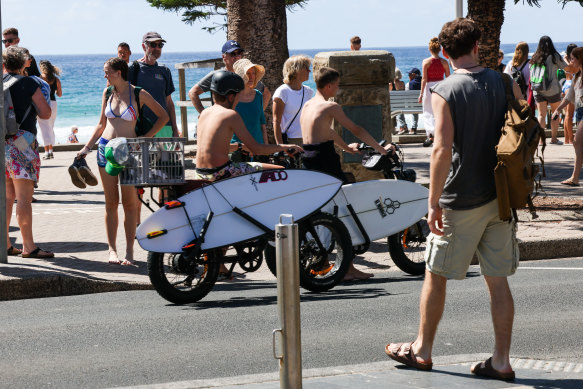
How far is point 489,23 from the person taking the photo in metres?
13.7

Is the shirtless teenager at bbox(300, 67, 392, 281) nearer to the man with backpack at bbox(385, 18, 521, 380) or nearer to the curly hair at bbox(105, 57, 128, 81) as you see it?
the curly hair at bbox(105, 57, 128, 81)

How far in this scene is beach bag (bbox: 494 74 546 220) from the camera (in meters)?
Answer: 5.53


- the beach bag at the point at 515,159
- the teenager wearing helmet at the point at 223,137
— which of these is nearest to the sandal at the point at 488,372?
the beach bag at the point at 515,159

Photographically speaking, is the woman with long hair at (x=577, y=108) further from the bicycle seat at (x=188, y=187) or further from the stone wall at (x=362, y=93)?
the bicycle seat at (x=188, y=187)

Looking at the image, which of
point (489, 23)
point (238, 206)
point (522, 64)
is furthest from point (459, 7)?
point (522, 64)

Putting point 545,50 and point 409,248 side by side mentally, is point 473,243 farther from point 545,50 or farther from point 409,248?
point 545,50

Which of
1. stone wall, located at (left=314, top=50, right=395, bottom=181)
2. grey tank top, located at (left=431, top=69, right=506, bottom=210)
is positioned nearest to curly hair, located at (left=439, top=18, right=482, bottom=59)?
grey tank top, located at (left=431, top=69, right=506, bottom=210)

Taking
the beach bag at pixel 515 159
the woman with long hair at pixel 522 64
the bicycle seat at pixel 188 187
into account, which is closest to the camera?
the beach bag at pixel 515 159

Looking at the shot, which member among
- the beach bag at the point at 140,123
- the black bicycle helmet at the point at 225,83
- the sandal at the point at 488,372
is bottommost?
the sandal at the point at 488,372

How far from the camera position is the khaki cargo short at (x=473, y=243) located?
18.7 feet

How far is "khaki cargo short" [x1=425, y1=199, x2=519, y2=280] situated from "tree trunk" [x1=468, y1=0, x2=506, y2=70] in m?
8.20

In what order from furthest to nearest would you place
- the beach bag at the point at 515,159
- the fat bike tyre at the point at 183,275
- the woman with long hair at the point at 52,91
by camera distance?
the woman with long hair at the point at 52,91 < the fat bike tyre at the point at 183,275 < the beach bag at the point at 515,159

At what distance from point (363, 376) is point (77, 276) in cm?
409

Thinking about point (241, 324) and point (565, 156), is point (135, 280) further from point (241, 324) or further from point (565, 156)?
point (565, 156)
